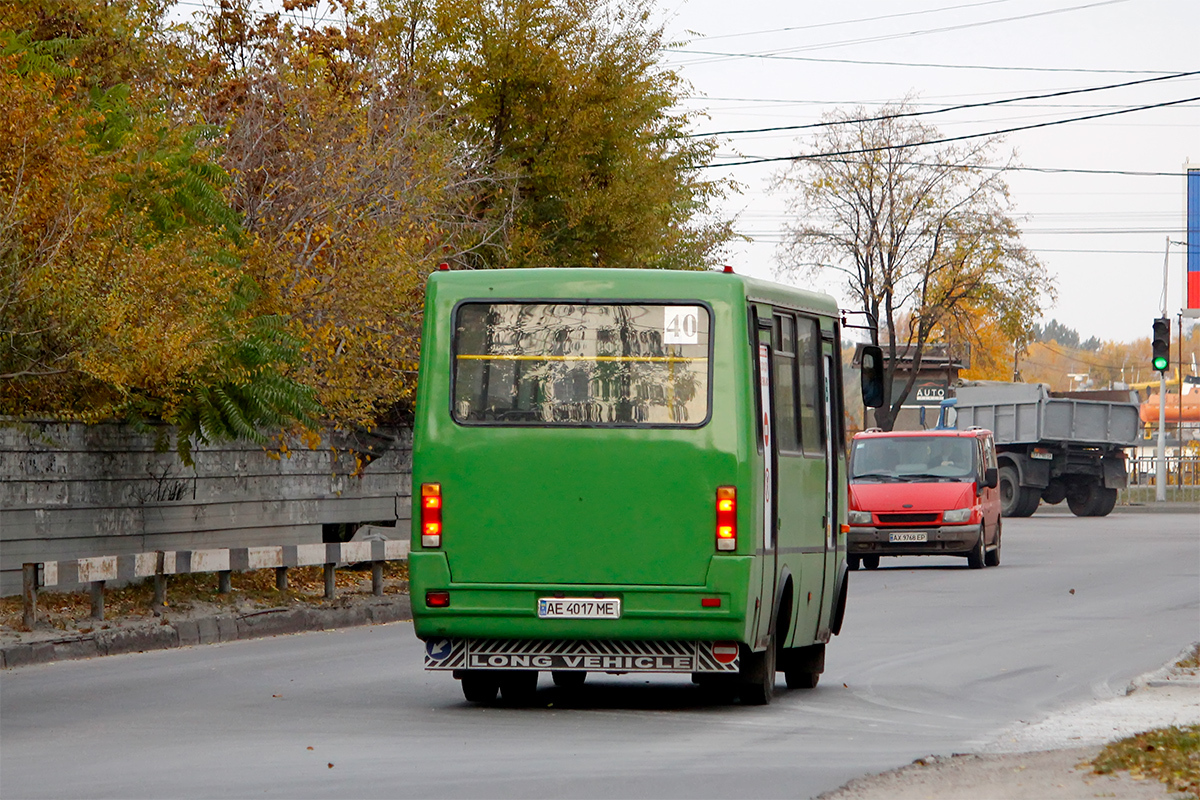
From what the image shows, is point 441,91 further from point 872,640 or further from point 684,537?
point 684,537

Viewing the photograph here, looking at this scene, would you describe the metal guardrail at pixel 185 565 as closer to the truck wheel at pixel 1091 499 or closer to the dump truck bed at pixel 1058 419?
the dump truck bed at pixel 1058 419

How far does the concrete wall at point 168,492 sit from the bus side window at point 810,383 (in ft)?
25.4

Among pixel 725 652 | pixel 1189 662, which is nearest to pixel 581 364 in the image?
pixel 725 652

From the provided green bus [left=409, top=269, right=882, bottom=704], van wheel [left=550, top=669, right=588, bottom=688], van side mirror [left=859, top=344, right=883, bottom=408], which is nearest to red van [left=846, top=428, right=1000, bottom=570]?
van side mirror [left=859, top=344, right=883, bottom=408]

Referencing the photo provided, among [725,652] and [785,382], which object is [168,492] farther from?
[725,652]

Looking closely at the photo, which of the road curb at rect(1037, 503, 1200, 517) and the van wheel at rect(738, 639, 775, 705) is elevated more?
the van wheel at rect(738, 639, 775, 705)

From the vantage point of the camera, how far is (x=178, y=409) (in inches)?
758

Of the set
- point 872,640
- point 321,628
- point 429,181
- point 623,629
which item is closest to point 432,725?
point 623,629

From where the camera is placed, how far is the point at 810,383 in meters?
13.3

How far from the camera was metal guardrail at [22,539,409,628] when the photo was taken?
15.9 m

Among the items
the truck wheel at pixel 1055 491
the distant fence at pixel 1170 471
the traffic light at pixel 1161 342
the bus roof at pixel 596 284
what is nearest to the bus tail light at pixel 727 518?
the bus roof at pixel 596 284

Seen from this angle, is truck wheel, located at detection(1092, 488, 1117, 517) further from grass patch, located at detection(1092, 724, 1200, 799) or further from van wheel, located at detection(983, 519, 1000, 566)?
grass patch, located at detection(1092, 724, 1200, 799)

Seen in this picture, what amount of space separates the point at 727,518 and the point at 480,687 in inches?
81.3

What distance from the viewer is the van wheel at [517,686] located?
12.5 metres
